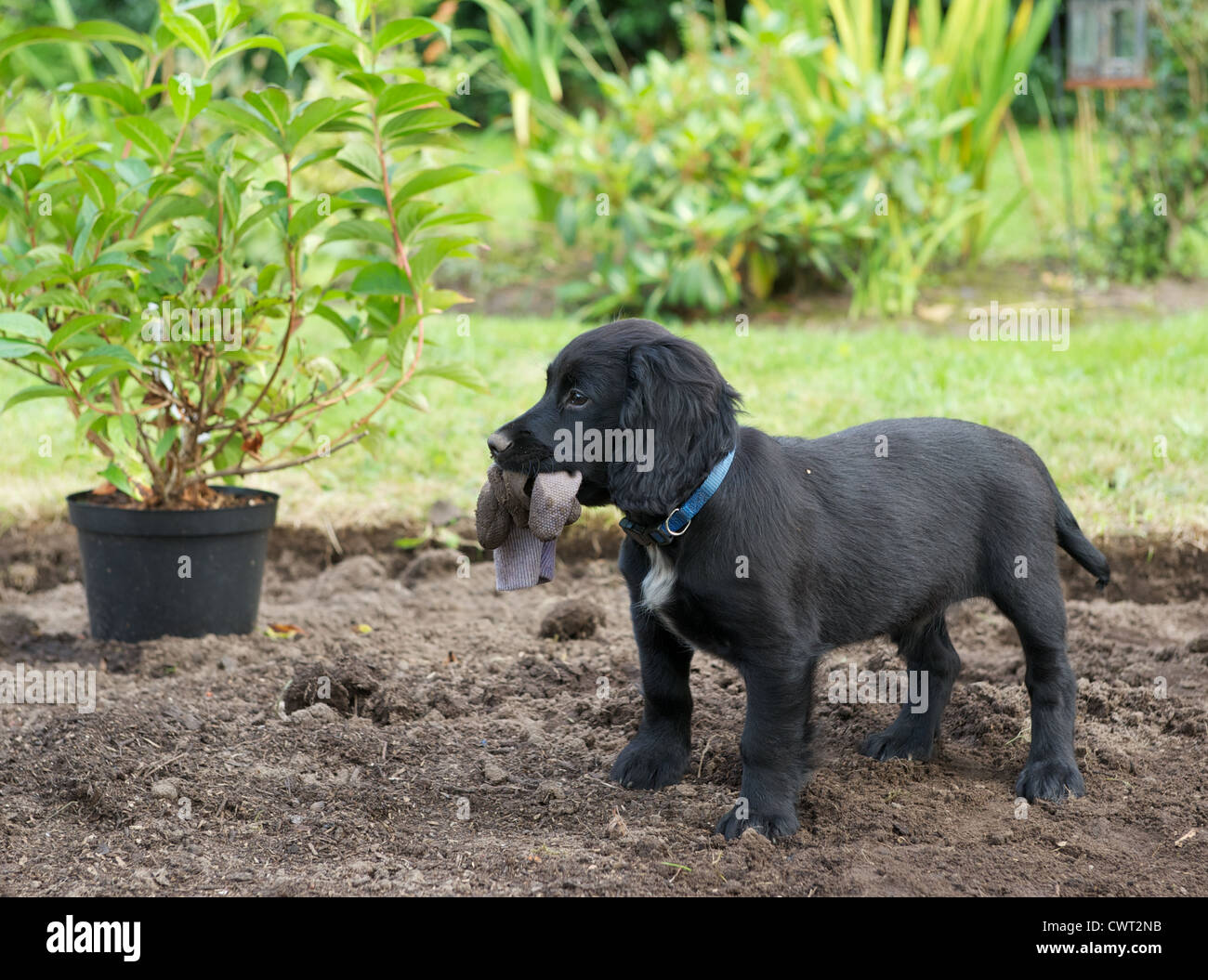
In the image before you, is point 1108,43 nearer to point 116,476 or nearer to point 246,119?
point 246,119

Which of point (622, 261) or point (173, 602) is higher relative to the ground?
point (622, 261)

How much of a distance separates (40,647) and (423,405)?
1.69m

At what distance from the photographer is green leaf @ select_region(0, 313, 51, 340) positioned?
3.47 meters

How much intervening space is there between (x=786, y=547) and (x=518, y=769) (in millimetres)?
1071

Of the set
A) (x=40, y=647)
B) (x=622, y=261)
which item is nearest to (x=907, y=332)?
(x=622, y=261)

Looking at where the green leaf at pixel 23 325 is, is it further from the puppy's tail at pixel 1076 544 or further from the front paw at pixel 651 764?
the puppy's tail at pixel 1076 544

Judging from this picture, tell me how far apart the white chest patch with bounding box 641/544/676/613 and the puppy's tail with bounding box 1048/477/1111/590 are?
49.5 inches

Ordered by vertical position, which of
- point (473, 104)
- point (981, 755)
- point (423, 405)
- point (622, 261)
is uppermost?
point (473, 104)

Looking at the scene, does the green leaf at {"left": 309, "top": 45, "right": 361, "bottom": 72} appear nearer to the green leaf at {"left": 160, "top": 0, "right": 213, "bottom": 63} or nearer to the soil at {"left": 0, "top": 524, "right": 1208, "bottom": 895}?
the green leaf at {"left": 160, "top": 0, "right": 213, "bottom": 63}

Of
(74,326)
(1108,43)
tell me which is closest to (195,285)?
(74,326)

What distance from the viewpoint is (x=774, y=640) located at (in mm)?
2965

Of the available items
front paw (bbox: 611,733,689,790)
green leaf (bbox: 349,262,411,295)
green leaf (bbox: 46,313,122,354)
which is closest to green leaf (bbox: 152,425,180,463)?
green leaf (bbox: 46,313,122,354)

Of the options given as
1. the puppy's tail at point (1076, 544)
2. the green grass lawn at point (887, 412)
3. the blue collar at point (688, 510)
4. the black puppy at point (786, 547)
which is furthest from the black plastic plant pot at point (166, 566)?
the puppy's tail at point (1076, 544)

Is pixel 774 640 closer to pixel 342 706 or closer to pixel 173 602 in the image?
pixel 342 706
